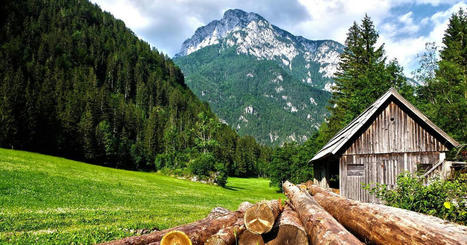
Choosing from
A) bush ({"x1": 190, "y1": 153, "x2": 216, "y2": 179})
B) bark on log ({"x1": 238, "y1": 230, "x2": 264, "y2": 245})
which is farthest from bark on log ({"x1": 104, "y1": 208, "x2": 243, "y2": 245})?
bush ({"x1": 190, "y1": 153, "x2": 216, "y2": 179})

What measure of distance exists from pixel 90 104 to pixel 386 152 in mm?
91155

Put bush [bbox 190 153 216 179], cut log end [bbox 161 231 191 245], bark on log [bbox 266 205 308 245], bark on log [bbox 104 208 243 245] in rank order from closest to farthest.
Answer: cut log end [bbox 161 231 191 245] → bark on log [bbox 266 205 308 245] → bark on log [bbox 104 208 243 245] → bush [bbox 190 153 216 179]

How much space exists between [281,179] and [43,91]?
233 ft

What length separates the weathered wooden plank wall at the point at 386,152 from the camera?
16.8 metres

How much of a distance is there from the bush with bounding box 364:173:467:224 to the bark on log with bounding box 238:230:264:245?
6.76 metres

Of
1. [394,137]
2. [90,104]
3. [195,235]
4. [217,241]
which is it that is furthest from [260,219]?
[90,104]

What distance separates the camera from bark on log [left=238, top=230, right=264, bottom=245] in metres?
5.01

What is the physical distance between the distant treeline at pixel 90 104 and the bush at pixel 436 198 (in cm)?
5279

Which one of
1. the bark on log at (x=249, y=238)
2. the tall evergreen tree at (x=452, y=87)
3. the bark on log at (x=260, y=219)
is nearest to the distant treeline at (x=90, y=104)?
the tall evergreen tree at (x=452, y=87)

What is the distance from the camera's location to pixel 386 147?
675 inches

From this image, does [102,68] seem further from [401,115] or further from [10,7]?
[401,115]

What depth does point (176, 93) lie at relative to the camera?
177375 millimetres

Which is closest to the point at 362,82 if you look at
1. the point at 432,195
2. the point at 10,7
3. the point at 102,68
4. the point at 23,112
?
the point at 432,195

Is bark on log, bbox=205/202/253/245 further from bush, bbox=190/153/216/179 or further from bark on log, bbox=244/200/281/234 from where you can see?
bush, bbox=190/153/216/179
